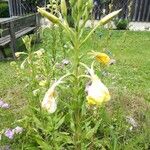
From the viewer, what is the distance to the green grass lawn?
156 inches

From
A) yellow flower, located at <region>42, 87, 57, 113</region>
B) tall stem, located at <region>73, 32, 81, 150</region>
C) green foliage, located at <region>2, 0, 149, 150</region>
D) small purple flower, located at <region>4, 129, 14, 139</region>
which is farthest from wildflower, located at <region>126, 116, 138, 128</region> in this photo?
yellow flower, located at <region>42, 87, 57, 113</region>

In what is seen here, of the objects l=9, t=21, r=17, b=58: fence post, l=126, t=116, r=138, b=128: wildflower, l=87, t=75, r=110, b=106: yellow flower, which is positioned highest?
l=87, t=75, r=110, b=106: yellow flower

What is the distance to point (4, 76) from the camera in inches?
270

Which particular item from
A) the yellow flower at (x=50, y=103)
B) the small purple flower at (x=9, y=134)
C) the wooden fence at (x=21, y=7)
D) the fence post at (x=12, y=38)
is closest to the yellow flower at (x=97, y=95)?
the yellow flower at (x=50, y=103)

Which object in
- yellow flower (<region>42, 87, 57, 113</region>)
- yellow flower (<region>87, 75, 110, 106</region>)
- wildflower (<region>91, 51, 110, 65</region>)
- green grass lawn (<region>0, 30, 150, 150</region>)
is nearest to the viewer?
yellow flower (<region>87, 75, 110, 106</region>)

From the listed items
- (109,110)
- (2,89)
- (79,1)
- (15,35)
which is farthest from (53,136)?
(15,35)

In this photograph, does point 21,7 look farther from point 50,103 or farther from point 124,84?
point 50,103

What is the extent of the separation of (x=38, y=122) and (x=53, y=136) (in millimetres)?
156

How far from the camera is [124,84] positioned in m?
6.23

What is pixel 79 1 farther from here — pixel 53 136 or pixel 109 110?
pixel 109 110

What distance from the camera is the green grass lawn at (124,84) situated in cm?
396

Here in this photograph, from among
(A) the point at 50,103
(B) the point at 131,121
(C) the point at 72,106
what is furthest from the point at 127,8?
(A) the point at 50,103

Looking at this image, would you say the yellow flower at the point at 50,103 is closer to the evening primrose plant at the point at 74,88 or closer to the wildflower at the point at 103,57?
the evening primrose plant at the point at 74,88

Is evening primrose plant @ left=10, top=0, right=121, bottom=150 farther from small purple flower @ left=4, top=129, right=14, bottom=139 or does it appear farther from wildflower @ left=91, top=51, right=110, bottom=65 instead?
small purple flower @ left=4, top=129, right=14, bottom=139
